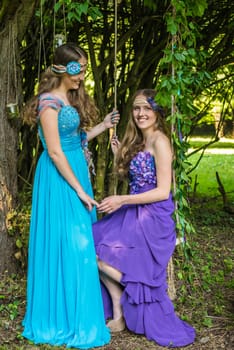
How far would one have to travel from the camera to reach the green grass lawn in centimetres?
951

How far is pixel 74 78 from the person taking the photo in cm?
378

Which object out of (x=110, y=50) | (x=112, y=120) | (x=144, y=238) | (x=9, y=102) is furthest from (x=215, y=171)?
(x=144, y=238)

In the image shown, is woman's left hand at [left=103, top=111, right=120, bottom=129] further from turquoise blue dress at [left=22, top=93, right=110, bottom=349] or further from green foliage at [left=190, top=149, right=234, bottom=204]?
green foliage at [left=190, top=149, right=234, bottom=204]

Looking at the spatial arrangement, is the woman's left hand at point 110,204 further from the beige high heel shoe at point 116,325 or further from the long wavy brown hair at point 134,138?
the beige high heel shoe at point 116,325

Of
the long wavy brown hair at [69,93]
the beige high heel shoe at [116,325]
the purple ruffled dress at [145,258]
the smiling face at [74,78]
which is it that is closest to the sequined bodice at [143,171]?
the purple ruffled dress at [145,258]

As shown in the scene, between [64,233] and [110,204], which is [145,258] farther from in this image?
[64,233]

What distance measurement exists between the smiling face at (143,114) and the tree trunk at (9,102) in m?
0.97

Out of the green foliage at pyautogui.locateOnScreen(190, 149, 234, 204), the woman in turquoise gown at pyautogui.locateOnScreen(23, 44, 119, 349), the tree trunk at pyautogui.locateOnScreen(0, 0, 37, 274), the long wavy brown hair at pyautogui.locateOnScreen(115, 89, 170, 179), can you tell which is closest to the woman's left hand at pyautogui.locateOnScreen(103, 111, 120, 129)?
the long wavy brown hair at pyautogui.locateOnScreen(115, 89, 170, 179)

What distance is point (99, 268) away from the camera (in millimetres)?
3957

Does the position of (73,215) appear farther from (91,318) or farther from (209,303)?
(209,303)

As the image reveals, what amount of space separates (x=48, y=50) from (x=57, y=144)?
264 cm

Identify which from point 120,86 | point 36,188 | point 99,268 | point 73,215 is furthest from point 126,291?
point 120,86

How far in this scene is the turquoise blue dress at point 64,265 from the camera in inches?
151

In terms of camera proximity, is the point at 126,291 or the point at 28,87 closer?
the point at 126,291
